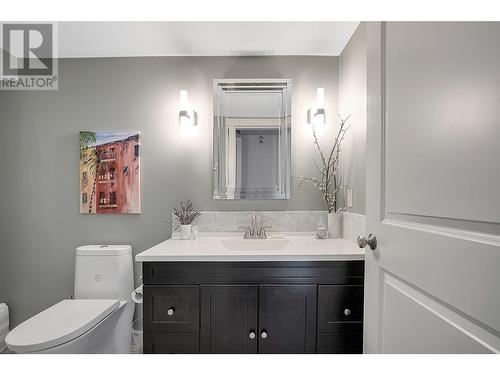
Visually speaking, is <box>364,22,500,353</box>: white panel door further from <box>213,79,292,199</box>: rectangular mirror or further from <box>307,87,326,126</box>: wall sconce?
<box>213,79,292,199</box>: rectangular mirror

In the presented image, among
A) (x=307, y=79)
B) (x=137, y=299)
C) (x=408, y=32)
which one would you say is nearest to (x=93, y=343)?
(x=137, y=299)

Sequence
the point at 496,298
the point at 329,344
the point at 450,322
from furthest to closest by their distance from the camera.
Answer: the point at 329,344 → the point at 450,322 → the point at 496,298

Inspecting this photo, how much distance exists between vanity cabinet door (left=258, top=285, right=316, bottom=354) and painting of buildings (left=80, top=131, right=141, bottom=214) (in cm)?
116

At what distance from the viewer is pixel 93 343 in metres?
1.39

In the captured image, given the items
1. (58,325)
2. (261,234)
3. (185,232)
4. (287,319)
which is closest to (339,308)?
(287,319)

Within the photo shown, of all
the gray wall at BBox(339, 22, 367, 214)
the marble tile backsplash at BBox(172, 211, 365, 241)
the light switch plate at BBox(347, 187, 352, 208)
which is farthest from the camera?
the marble tile backsplash at BBox(172, 211, 365, 241)

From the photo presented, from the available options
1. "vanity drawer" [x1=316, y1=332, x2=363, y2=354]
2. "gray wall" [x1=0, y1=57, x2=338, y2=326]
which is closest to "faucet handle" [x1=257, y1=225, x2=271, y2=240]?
"gray wall" [x1=0, y1=57, x2=338, y2=326]

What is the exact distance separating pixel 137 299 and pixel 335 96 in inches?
74.8

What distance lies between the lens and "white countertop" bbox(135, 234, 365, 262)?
135 cm

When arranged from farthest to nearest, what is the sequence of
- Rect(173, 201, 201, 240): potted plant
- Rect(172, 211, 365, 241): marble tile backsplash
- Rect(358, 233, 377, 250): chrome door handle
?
Rect(172, 211, 365, 241): marble tile backsplash
Rect(173, 201, 201, 240): potted plant
Rect(358, 233, 377, 250): chrome door handle

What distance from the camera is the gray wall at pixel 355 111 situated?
1.53 m

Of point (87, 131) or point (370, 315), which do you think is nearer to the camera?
point (370, 315)

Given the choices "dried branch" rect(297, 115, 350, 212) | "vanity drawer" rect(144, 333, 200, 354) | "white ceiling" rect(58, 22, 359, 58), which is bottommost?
"vanity drawer" rect(144, 333, 200, 354)

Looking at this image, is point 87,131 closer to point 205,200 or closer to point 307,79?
point 205,200
